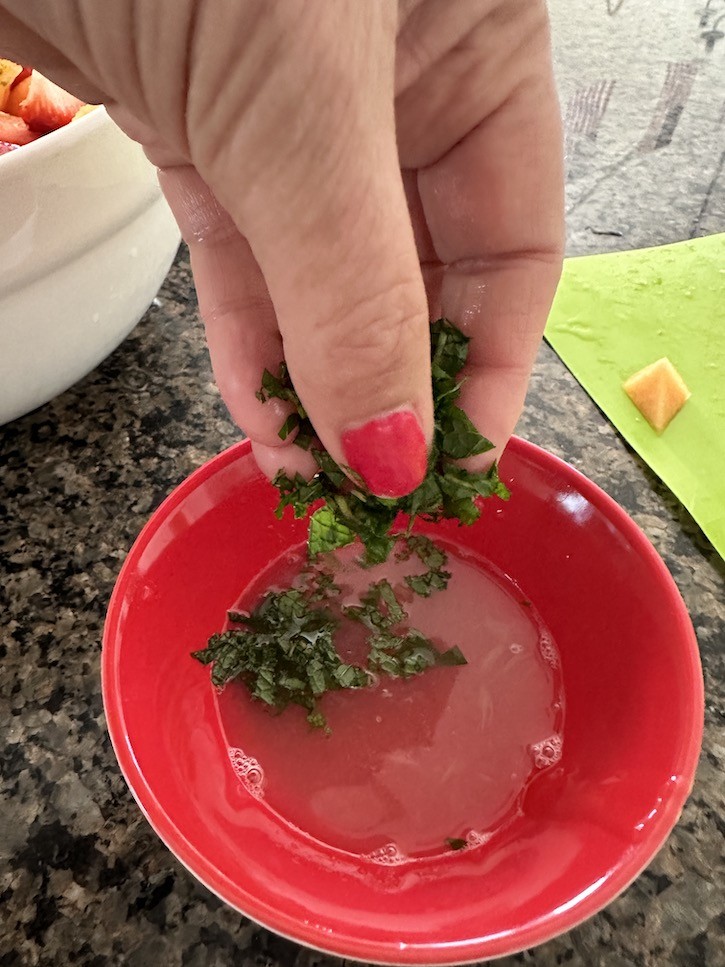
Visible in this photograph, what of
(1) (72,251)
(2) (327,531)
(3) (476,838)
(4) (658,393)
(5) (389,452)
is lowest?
(3) (476,838)

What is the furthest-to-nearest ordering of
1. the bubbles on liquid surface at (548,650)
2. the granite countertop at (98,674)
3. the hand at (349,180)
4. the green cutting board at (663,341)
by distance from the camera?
the green cutting board at (663,341)
the bubbles on liquid surface at (548,650)
the granite countertop at (98,674)
the hand at (349,180)

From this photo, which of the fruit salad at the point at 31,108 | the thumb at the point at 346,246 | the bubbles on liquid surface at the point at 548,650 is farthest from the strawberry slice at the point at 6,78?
the bubbles on liquid surface at the point at 548,650

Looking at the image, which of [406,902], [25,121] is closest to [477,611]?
[406,902]

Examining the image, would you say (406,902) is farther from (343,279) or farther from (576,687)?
(343,279)

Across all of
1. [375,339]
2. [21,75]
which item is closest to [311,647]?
[375,339]

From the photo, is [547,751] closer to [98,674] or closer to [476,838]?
[476,838]

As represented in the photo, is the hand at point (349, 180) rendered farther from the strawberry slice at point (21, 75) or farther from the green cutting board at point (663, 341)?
the green cutting board at point (663, 341)

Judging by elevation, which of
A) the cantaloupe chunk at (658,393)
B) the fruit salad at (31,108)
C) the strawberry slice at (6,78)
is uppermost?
the strawberry slice at (6,78)
